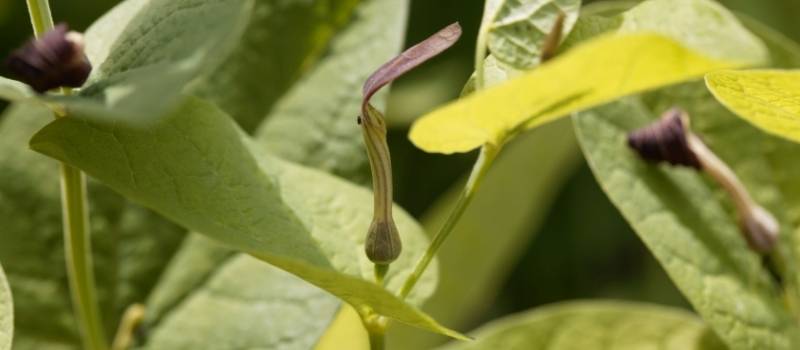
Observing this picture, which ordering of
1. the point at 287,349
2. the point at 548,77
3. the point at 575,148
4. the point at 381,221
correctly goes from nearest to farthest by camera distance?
1. the point at 548,77
2. the point at 381,221
3. the point at 287,349
4. the point at 575,148

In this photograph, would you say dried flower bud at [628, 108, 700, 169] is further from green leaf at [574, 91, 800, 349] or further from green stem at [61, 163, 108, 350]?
green stem at [61, 163, 108, 350]

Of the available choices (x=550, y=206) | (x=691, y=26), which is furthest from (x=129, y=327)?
(x=550, y=206)

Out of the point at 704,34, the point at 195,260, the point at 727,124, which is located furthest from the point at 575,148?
the point at 704,34

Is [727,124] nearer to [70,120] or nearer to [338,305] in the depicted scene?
[338,305]

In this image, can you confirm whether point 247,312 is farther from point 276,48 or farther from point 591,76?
point 591,76

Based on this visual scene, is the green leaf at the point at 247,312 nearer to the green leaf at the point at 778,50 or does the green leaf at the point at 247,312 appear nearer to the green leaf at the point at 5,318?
the green leaf at the point at 5,318

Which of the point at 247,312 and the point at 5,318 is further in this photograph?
the point at 247,312
